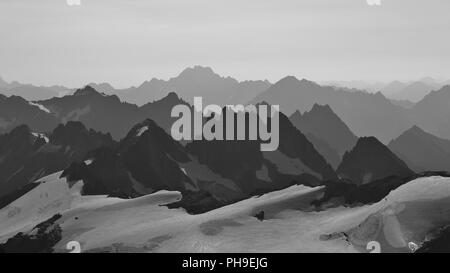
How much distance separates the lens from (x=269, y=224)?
9269 cm

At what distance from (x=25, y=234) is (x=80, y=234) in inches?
739

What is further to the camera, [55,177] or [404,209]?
[55,177]

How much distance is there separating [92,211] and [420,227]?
74.6m

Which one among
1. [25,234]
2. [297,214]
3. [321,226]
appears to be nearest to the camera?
[321,226]

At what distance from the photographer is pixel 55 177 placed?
17575 centimetres

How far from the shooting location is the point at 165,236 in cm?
9112

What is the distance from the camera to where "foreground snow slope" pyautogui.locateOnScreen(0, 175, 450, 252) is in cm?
7762

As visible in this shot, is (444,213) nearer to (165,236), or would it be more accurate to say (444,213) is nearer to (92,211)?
(165,236)

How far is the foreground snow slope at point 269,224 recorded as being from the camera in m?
77.6
